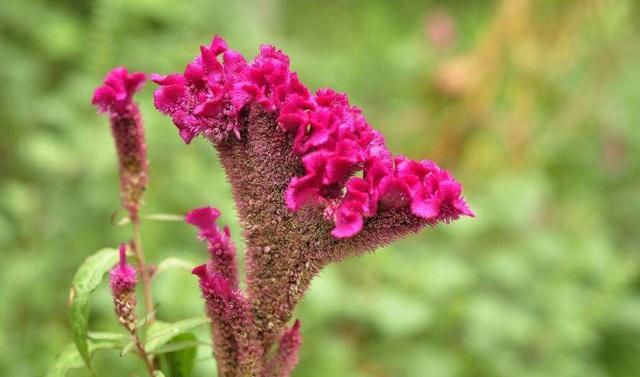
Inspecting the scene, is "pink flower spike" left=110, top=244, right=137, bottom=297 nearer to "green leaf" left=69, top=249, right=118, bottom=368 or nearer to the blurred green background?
"green leaf" left=69, top=249, right=118, bottom=368

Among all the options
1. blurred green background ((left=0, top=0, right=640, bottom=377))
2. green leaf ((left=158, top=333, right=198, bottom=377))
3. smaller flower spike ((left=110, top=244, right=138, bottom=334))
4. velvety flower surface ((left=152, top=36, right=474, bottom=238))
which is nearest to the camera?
velvety flower surface ((left=152, top=36, right=474, bottom=238))

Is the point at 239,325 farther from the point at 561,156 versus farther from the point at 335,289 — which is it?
the point at 561,156

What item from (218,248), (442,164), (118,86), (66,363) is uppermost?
(442,164)

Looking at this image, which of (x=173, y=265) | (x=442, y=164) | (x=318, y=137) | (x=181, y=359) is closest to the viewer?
(x=318, y=137)

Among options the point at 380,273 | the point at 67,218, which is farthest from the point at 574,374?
the point at 67,218

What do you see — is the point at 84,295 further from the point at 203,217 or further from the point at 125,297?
the point at 203,217

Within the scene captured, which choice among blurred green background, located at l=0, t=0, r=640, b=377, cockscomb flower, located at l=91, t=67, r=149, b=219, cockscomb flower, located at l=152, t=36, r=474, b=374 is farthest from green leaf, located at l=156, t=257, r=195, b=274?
blurred green background, located at l=0, t=0, r=640, b=377

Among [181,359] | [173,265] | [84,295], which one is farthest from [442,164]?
[84,295]
